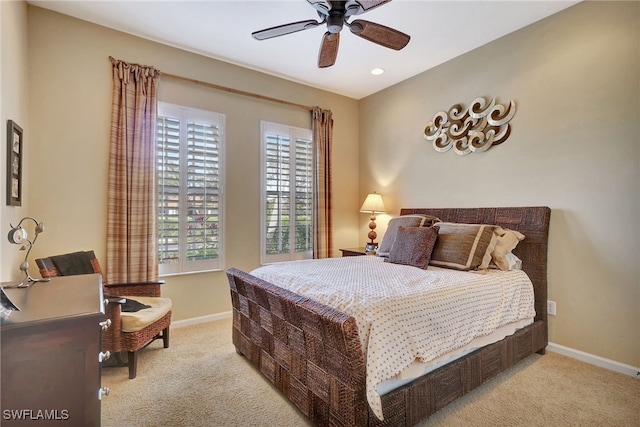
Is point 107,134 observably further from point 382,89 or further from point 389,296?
point 382,89

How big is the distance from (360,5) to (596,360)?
10.7ft

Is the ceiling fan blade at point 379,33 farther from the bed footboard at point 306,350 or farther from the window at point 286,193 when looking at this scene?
the window at point 286,193

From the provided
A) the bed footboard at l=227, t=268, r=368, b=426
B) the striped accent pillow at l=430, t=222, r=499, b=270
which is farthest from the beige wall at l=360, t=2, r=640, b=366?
the bed footboard at l=227, t=268, r=368, b=426

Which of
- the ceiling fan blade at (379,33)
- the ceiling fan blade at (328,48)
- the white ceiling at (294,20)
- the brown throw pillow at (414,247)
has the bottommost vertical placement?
the brown throw pillow at (414,247)

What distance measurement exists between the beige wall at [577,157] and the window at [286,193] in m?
1.91

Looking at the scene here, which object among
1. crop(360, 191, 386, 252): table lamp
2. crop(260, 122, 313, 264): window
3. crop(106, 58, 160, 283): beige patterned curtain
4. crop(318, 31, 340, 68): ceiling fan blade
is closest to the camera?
crop(318, 31, 340, 68): ceiling fan blade

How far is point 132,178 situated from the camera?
300 centimetres

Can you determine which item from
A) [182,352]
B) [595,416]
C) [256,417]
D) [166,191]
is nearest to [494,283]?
[595,416]

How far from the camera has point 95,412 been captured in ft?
3.77

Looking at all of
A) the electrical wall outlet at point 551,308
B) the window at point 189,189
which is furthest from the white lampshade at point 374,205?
the electrical wall outlet at point 551,308

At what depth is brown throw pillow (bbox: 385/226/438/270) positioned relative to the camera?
2730 mm

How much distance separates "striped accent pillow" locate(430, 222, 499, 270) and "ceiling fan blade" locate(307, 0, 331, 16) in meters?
2.06

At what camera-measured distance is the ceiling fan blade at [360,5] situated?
1.92 m

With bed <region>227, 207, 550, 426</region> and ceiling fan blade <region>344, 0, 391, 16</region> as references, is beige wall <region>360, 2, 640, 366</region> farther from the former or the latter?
ceiling fan blade <region>344, 0, 391, 16</region>
